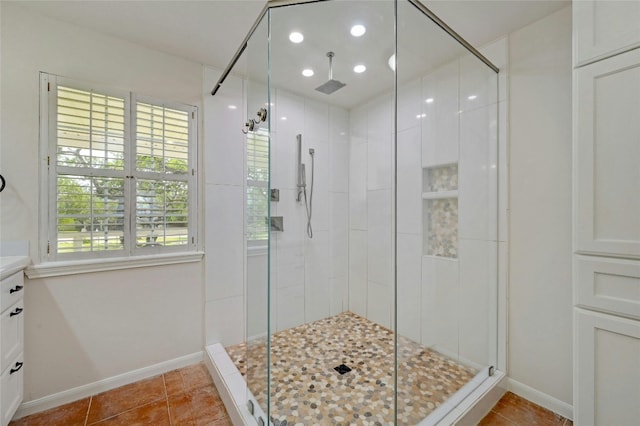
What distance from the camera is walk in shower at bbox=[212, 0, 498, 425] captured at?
5.07 feet

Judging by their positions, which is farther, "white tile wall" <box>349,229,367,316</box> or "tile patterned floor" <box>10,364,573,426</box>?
"white tile wall" <box>349,229,367,316</box>

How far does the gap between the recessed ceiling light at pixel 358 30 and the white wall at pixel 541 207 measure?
1.01m

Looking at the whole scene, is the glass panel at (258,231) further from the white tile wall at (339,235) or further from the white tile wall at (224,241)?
the white tile wall at (339,235)

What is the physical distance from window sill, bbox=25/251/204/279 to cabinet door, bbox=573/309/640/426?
2305mm

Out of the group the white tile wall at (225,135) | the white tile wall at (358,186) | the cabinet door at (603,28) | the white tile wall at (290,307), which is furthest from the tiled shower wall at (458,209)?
the white tile wall at (225,135)

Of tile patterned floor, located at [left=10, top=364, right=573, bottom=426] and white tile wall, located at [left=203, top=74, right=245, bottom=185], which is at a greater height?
white tile wall, located at [left=203, top=74, right=245, bottom=185]

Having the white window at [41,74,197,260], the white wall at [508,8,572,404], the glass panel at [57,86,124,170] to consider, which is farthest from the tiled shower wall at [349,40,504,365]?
the glass panel at [57,86,124,170]

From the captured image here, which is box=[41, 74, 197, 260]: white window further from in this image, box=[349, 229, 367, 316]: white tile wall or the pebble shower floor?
box=[349, 229, 367, 316]: white tile wall

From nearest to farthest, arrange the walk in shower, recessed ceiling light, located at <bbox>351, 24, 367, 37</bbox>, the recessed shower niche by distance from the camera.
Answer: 1. the walk in shower
2. recessed ceiling light, located at <bbox>351, 24, 367, 37</bbox>
3. the recessed shower niche

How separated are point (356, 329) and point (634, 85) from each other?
2.16 metres

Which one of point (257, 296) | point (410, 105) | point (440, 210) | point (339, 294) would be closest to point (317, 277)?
point (339, 294)

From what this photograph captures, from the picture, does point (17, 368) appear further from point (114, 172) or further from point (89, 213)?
point (114, 172)

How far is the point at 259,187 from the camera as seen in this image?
5.82ft

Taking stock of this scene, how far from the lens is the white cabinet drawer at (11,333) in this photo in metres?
1.33
